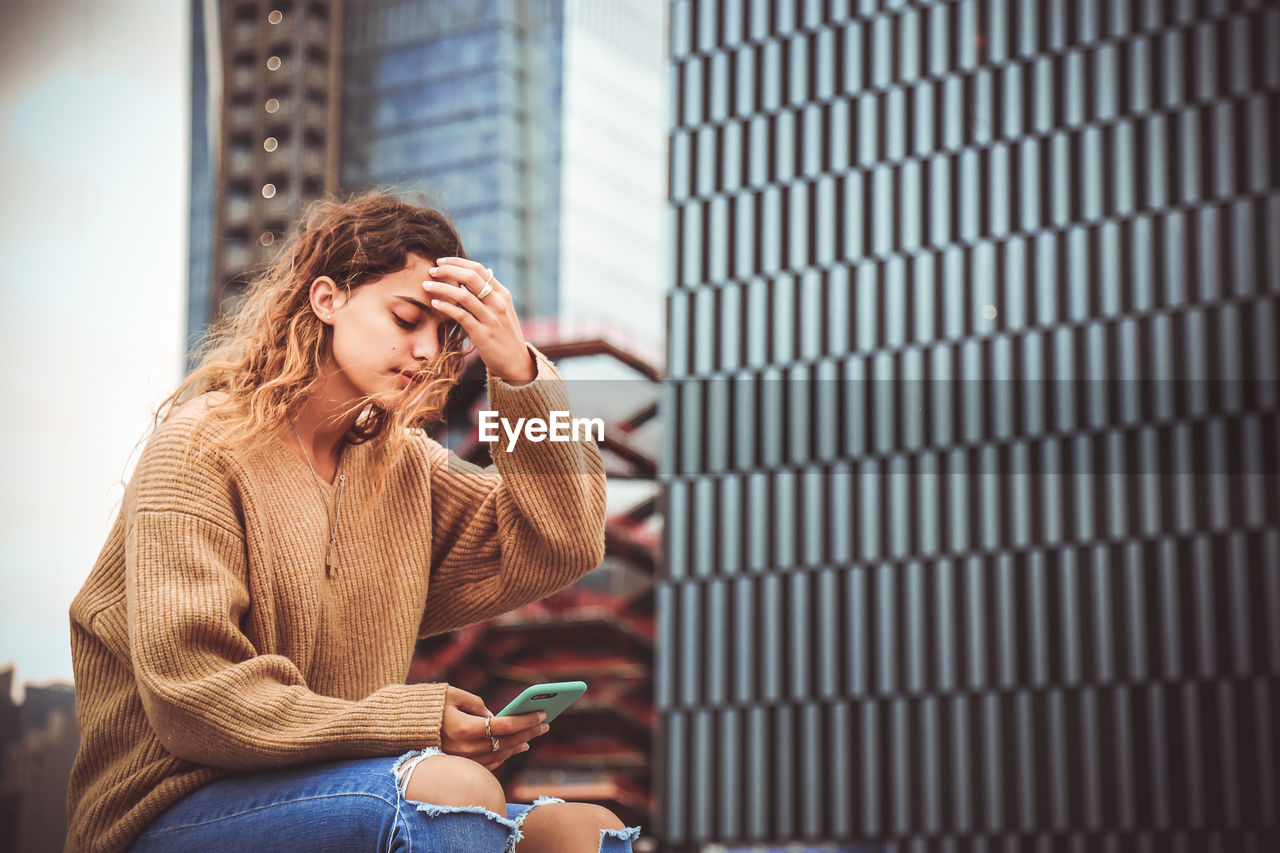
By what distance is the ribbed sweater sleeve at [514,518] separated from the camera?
1.60 metres

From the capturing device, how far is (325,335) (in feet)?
5.41

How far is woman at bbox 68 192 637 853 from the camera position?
1323 mm

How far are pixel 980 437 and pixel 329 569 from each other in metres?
24.7

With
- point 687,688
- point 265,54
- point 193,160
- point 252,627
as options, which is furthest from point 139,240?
point 193,160

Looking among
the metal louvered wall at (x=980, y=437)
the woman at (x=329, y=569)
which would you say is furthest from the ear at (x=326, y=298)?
the metal louvered wall at (x=980, y=437)

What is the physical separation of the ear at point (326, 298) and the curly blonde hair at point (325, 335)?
1 cm

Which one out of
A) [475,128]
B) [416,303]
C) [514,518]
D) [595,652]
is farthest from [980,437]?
[416,303]

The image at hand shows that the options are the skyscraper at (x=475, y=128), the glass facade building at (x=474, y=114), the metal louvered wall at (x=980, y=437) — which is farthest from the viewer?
the glass facade building at (x=474, y=114)

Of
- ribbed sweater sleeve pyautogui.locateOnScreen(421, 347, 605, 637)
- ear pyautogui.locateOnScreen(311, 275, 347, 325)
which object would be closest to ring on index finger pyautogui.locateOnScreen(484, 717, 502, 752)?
ribbed sweater sleeve pyautogui.locateOnScreen(421, 347, 605, 637)

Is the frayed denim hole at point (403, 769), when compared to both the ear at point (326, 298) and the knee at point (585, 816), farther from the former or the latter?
the ear at point (326, 298)

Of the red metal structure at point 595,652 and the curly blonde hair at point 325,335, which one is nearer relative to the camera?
the curly blonde hair at point 325,335

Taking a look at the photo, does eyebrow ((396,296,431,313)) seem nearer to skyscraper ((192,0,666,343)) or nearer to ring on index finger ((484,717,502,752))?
ring on index finger ((484,717,502,752))

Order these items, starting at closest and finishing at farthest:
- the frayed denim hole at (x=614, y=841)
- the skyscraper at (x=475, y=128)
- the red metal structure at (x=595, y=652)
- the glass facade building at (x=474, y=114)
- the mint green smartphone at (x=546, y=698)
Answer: the mint green smartphone at (x=546, y=698) → the frayed denim hole at (x=614, y=841) → the red metal structure at (x=595, y=652) → the skyscraper at (x=475, y=128) → the glass facade building at (x=474, y=114)

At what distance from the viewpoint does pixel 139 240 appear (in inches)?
411
